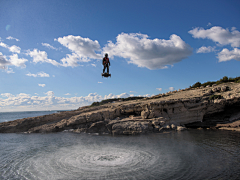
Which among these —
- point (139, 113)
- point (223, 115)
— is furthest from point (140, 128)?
point (223, 115)

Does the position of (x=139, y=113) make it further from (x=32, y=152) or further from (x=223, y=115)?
(x=32, y=152)

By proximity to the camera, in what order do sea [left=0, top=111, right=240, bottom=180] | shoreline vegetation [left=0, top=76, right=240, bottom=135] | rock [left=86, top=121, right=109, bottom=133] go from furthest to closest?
rock [left=86, top=121, right=109, bottom=133]
shoreline vegetation [left=0, top=76, right=240, bottom=135]
sea [left=0, top=111, right=240, bottom=180]

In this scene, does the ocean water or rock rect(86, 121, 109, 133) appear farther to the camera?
rock rect(86, 121, 109, 133)

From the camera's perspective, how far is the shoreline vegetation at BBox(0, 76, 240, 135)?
21.4m

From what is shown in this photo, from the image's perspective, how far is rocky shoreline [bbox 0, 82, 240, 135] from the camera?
21.5 metres

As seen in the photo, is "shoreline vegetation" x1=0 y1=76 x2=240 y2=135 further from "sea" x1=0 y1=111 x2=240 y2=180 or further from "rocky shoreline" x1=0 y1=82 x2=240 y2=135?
"sea" x1=0 y1=111 x2=240 y2=180

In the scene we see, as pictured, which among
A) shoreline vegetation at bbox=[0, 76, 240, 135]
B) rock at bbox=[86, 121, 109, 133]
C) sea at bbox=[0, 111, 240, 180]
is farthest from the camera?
rock at bbox=[86, 121, 109, 133]

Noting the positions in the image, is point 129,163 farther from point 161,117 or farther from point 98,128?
Answer: point 161,117

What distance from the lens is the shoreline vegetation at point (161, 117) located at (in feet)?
70.3

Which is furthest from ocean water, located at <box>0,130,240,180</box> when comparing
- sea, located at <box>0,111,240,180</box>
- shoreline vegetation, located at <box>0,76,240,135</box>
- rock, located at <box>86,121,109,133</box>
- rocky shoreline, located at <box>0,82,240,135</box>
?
rock, located at <box>86,121,109,133</box>

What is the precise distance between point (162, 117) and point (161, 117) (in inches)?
7.3

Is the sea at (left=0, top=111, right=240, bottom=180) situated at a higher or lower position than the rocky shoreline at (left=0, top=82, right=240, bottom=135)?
lower

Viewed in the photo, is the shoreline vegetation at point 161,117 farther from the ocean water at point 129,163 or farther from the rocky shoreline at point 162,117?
the ocean water at point 129,163

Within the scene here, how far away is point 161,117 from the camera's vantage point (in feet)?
72.6
